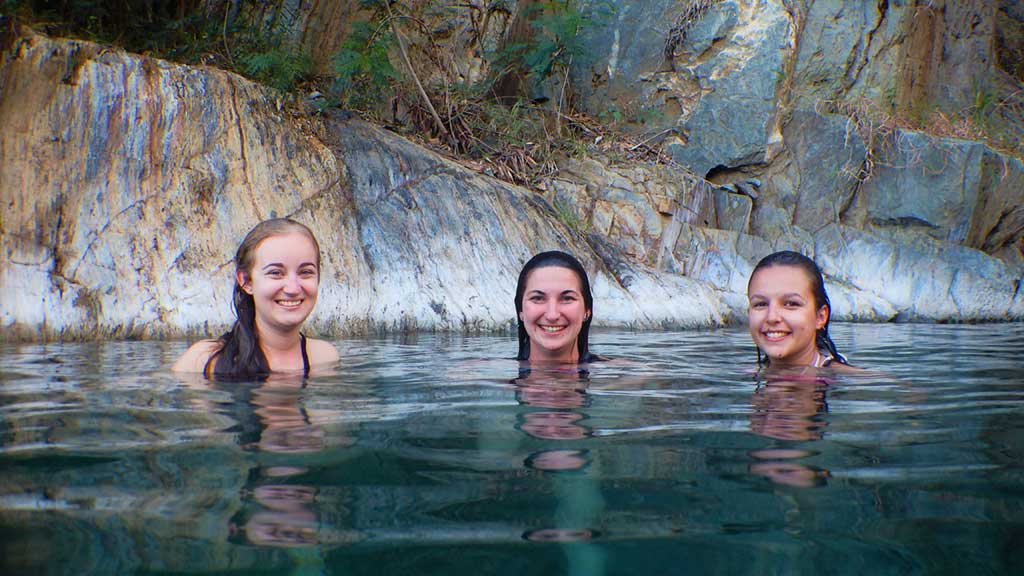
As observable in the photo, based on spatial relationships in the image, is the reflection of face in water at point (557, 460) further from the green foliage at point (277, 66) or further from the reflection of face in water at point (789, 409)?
the green foliage at point (277, 66)

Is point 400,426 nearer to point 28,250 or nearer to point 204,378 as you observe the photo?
point 204,378

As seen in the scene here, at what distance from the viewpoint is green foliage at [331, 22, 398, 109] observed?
30.9 ft

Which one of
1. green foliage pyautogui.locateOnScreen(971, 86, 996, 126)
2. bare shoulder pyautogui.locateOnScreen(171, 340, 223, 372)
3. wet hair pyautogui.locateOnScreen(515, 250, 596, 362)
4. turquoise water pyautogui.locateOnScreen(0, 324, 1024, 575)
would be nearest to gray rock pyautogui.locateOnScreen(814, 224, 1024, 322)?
green foliage pyautogui.locateOnScreen(971, 86, 996, 126)

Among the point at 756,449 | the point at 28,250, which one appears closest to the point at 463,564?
the point at 756,449

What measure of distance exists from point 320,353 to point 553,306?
Result: 54.2 inches

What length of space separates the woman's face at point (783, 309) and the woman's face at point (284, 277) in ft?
7.41

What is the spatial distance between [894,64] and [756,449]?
14.0 meters

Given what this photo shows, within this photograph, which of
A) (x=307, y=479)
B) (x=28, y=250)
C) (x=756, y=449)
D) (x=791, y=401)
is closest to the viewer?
(x=307, y=479)

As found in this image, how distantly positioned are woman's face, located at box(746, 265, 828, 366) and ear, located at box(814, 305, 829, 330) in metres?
0.04

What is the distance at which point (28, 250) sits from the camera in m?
7.49

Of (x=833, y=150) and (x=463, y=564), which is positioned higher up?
(x=833, y=150)

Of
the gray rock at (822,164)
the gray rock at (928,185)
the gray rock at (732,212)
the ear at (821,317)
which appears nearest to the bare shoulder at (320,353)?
the ear at (821,317)

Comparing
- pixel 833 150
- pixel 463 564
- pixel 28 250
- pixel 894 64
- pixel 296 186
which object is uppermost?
pixel 894 64

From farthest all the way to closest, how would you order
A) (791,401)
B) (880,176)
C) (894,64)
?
(894,64) < (880,176) < (791,401)
